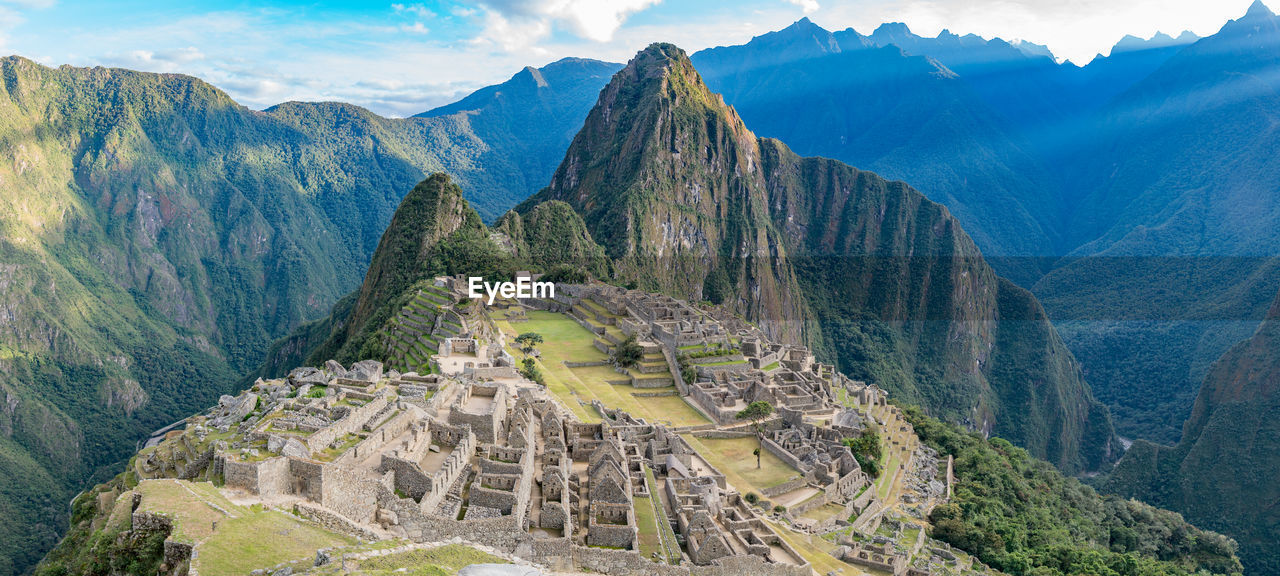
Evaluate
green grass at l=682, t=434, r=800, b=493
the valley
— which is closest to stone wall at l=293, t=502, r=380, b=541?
the valley

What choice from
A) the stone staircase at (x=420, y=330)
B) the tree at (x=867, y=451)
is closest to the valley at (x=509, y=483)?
the tree at (x=867, y=451)

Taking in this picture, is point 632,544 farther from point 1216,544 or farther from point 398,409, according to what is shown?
point 1216,544

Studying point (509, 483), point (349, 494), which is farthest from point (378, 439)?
point (509, 483)

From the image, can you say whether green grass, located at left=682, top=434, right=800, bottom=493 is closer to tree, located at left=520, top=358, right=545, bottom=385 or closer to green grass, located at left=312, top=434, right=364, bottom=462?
tree, located at left=520, top=358, right=545, bottom=385

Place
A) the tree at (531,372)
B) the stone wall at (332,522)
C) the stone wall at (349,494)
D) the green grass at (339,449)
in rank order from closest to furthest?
the stone wall at (332,522)
the stone wall at (349,494)
the green grass at (339,449)
the tree at (531,372)

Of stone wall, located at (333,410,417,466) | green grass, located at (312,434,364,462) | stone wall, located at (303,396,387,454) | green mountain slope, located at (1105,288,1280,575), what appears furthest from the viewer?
green mountain slope, located at (1105,288,1280,575)

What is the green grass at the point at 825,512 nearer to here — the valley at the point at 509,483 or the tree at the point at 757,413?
the valley at the point at 509,483
